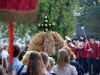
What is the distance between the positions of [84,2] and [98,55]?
37.7 metres

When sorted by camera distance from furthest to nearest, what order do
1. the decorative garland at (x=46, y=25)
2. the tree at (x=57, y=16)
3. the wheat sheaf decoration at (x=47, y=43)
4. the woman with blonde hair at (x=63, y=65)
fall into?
the tree at (x=57, y=16) → the decorative garland at (x=46, y=25) → the wheat sheaf decoration at (x=47, y=43) → the woman with blonde hair at (x=63, y=65)

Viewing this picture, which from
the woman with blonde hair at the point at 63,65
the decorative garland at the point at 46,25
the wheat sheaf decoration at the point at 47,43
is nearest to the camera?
the woman with blonde hair at the point at 63,65

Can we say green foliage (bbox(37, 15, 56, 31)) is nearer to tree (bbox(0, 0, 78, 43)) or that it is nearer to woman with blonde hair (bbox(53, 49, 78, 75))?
woman with blonde hair (bbox(53, 49, 78, 75))

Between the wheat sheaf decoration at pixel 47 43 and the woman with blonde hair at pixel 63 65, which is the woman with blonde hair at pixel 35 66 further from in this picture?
the wheat sheaf decoration at pixel 47 43

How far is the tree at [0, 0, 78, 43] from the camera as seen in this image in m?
27.4

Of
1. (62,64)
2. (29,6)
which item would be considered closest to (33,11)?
(29,6)

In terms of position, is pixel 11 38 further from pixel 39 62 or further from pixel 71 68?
pixel 71 68

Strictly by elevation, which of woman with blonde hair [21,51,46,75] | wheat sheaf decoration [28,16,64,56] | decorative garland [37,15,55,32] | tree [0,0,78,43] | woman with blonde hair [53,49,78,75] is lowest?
tree [0,0,78,43]

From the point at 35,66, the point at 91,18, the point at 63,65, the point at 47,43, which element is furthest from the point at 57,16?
the point at 91,18

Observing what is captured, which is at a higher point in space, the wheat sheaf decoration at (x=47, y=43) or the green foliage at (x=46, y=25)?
the green foliage at (x=46, y=25)

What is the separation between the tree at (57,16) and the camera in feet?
89.8

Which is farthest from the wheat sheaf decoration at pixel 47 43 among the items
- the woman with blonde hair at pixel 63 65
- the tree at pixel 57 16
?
the tree at pixel 57 16

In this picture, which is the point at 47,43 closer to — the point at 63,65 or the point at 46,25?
the point at 46,25

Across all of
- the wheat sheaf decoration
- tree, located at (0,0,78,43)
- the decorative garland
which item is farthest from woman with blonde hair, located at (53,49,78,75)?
tree, located at (0,0,78,43)
